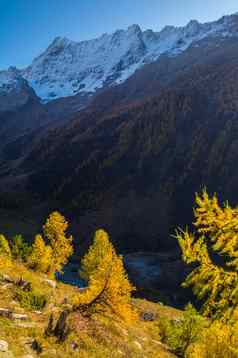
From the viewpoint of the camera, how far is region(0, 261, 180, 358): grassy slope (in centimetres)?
2238

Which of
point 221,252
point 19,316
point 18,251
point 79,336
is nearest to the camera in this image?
point 221,252

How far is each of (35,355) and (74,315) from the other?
7616mm

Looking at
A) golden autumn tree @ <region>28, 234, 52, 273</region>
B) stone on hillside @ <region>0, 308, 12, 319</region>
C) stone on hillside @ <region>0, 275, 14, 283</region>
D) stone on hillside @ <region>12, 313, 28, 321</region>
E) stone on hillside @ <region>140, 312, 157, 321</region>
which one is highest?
golden autumn tree @ <region>28, 234, 52, 273</region>

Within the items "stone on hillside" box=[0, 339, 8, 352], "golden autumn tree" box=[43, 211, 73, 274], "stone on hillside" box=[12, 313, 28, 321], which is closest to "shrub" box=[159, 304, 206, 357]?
"stone on hillside" box=[12, 313, 28, 321]

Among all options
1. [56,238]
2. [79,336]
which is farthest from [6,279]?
[56,238]

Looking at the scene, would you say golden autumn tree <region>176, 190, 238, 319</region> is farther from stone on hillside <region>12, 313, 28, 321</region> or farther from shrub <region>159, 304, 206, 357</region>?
shrub <region>159, 304, 206, 357</region>

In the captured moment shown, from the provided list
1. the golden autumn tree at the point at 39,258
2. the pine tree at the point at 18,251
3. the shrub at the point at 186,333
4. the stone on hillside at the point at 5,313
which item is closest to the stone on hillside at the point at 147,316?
the shrub at the point at 186,333

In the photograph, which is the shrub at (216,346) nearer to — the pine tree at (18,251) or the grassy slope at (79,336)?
the grassy slope at (79,336)

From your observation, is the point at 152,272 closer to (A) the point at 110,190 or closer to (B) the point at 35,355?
(A) the point at 110,190

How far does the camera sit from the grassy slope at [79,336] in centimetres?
2238

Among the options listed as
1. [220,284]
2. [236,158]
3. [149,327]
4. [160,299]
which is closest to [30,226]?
[160,299]

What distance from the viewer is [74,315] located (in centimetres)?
2848

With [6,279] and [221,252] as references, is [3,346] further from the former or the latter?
[6,279]

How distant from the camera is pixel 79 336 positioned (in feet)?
→ 86.7
